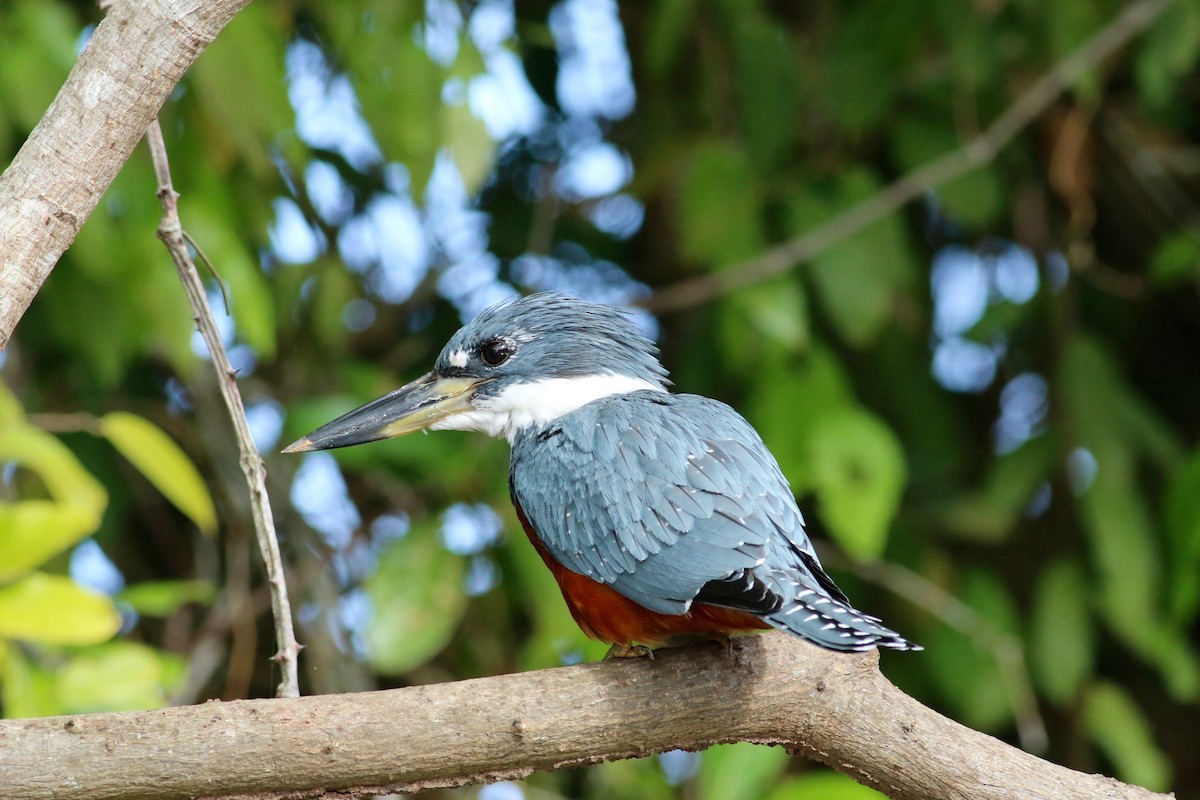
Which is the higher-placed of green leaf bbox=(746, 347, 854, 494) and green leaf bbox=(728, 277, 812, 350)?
green leaf bbox=(728, 277, 812, 350)

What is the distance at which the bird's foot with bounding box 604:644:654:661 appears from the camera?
6.80ft

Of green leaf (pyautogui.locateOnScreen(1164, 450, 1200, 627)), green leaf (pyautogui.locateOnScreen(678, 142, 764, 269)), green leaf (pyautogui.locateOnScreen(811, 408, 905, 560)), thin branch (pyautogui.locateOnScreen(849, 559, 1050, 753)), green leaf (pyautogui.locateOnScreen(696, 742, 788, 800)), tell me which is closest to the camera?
green leaf (pyautogui.locateOnScreen(696, 742, 788, 800))

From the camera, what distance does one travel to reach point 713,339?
152 inches

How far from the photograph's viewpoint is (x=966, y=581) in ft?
13.1

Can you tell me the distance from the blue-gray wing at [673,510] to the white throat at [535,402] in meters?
0.08

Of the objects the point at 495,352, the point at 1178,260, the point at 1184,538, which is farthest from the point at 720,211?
the point at 1184,538

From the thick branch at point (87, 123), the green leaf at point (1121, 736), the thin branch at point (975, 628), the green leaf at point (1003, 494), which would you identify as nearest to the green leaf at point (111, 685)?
the thick branch at point (87, 123)

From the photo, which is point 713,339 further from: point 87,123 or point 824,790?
point 87,123

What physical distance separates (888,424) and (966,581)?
558 millimetres

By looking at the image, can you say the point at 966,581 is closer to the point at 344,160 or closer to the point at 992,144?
the point at 992,144

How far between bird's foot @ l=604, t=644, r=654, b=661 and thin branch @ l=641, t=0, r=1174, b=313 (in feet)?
4.76

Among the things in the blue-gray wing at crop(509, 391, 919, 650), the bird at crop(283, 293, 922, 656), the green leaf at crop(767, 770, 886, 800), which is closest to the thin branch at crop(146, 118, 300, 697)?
the bird at crop(283, 293, 922, 656)

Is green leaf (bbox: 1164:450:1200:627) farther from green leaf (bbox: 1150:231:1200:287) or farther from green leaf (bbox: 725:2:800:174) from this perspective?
green leaf (bbox: 725:2:800:174)

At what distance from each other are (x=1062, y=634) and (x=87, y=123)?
315cm
